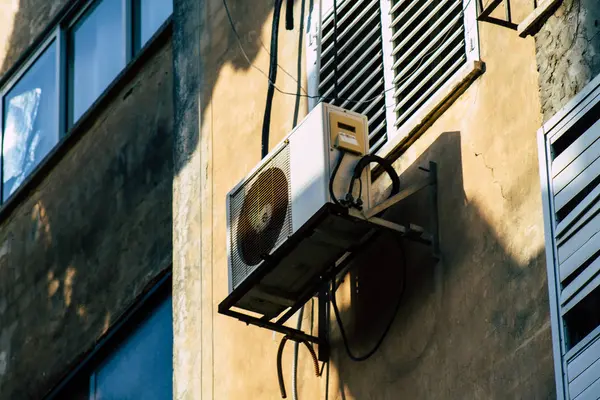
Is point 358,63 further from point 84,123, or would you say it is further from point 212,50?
point 84,123

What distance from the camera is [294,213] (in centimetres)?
991

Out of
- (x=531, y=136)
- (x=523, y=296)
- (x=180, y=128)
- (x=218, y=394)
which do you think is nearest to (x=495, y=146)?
(x=531, y=136)

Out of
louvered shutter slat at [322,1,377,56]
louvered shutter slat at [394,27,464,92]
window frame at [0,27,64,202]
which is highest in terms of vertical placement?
window frame at [0,27,64,202]

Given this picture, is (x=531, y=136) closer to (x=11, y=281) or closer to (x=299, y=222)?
(x=299, y=222)

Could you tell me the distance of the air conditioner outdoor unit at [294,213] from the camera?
9789 millimetres

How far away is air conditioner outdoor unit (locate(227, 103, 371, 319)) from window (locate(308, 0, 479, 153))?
1.72ft

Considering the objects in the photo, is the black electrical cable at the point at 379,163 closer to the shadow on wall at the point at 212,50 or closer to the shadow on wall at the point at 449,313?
the shadow on wall at the point at 449,313

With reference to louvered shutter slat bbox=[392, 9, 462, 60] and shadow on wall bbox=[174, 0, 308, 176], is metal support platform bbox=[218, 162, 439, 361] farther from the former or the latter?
shadow on wall bbox=[174, 0, 308, 176]

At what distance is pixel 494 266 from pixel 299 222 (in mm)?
1219

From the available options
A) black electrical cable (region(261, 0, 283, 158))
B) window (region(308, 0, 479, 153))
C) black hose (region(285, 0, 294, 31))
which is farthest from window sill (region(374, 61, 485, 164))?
black hose (region(285, 0, 294, 31))

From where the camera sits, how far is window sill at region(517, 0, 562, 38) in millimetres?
9234

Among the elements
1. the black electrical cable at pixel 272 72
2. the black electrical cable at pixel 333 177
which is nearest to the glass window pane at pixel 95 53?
the black electrical cable at pixel 272 72

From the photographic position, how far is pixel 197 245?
12531mm

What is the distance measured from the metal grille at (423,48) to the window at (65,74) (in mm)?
4588
